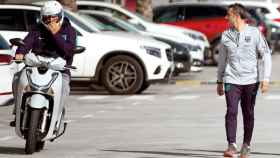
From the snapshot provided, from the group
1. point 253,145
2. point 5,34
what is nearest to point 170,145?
point 253,145

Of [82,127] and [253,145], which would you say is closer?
[253,145]

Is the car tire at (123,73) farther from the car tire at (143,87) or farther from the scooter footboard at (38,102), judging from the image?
the scooter footboard at (38,102)

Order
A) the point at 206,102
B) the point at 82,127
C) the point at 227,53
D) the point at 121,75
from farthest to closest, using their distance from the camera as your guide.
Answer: the point at 121,75, the point at 206,102, the point at 82,127, the point at 227,53

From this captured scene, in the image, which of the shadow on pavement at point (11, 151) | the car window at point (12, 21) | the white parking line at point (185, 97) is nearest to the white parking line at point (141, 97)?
the white parking line at point (185, 97)

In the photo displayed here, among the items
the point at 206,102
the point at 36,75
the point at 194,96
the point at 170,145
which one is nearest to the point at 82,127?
the point at 170,145

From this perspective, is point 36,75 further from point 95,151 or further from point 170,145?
point 170,145

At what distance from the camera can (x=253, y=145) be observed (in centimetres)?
1332

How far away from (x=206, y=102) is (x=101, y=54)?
2.49 metres

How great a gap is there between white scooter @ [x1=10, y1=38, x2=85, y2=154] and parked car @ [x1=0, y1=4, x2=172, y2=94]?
9.53m

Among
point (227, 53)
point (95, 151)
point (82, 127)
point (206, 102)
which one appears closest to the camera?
point (227, 53)

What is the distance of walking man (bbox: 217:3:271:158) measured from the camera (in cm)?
1166

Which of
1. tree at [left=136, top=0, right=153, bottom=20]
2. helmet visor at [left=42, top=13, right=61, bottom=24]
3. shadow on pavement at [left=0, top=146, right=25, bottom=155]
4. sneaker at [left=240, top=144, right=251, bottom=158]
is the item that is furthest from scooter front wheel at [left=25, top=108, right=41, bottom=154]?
tree at [left=136, top=0, right=153, bottom=20]

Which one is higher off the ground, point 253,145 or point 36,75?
point 36,75

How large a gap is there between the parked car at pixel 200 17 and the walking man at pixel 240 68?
24814mm
